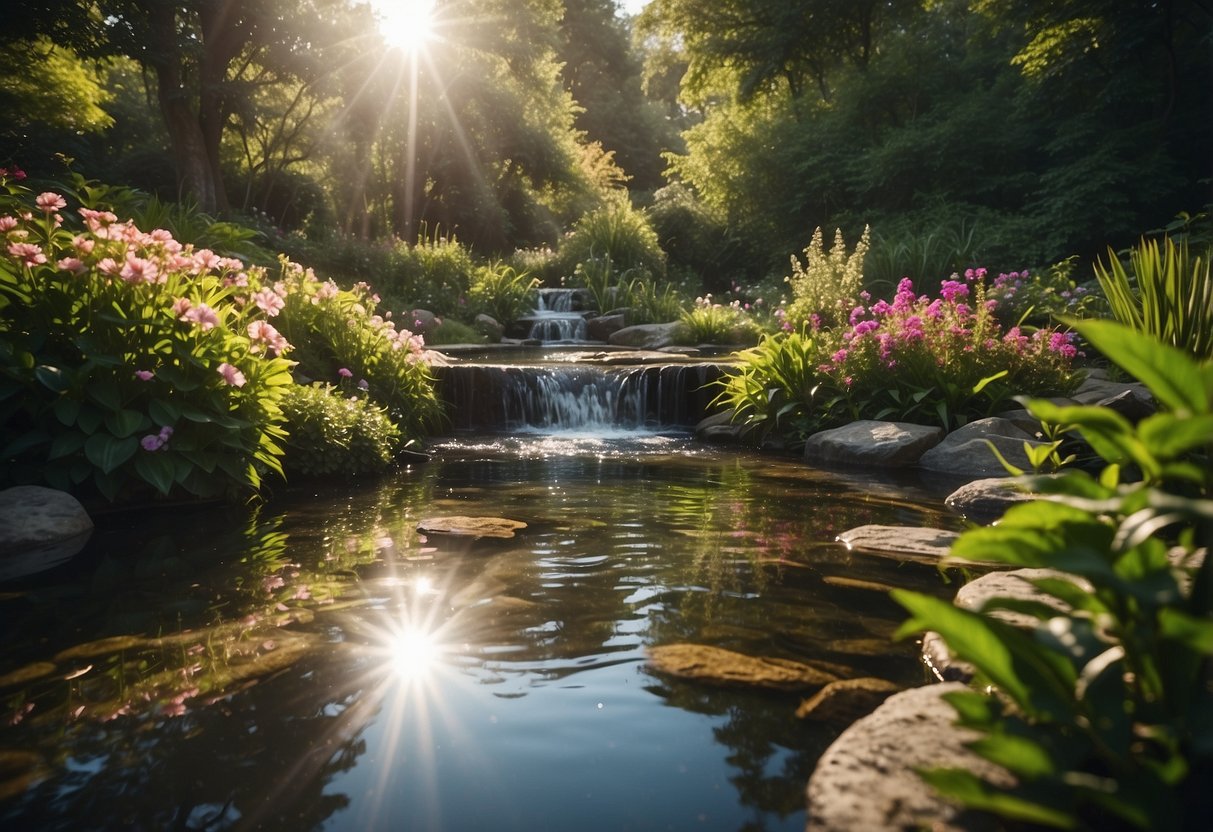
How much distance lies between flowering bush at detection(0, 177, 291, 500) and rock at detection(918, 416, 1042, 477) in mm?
5450

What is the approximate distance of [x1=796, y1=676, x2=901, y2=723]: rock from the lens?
228 centimetres

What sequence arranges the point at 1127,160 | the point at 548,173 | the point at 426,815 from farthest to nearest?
the point at 548,173
the point at 1127,160
the point at 426,815

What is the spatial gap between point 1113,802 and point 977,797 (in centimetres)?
19

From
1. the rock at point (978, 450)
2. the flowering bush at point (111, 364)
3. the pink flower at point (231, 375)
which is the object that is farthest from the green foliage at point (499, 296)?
the pink flower at point (231, 375)

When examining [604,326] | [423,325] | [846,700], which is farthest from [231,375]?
[604,326]

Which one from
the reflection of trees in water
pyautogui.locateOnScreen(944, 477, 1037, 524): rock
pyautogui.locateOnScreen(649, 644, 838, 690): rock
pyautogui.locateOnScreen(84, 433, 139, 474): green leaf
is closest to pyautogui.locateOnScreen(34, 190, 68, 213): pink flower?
pyautogui.locateOnScreen(84, 433, 139, 474): green leaf

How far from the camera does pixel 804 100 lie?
2416cm

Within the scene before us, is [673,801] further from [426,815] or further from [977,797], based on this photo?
[977,797]

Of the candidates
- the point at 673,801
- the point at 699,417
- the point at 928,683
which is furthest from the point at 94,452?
the point at 699,417

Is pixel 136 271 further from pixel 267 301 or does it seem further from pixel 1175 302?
pixel 1175 302

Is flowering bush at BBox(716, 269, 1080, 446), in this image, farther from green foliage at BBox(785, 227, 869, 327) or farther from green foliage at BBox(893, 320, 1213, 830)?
green foliage at BBox(893, 320, 1213, 830)

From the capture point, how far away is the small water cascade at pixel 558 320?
1645 cm

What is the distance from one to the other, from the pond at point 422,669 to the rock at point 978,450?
1898 mm

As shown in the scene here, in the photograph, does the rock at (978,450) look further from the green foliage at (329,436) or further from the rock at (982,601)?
the green foliage at (329,436)
